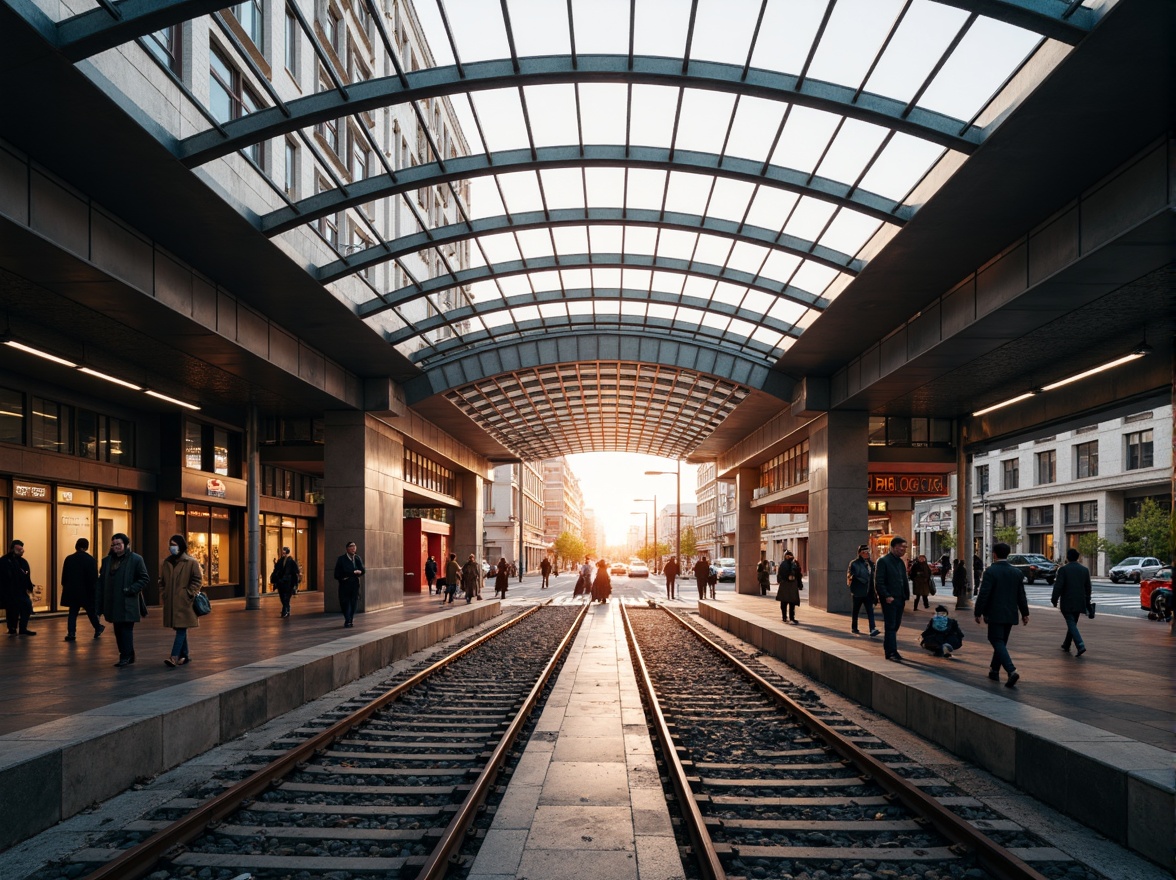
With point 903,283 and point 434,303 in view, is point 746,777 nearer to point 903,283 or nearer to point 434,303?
point 903,283

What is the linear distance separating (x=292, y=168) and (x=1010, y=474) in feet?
204

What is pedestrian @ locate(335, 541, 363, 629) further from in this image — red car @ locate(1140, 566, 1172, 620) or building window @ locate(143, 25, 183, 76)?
red car @ locate(1140, 566, 1172, 620)

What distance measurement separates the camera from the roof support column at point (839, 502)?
22922 mm

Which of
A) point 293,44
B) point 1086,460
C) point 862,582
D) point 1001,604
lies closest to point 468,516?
point 293,44

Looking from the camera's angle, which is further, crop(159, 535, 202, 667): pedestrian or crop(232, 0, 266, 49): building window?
crop(232, 0, 266, 49): building window

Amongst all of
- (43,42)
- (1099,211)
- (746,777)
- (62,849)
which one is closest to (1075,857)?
(746,777)

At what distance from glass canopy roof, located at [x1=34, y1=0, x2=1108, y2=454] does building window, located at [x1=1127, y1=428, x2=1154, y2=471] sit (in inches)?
1668

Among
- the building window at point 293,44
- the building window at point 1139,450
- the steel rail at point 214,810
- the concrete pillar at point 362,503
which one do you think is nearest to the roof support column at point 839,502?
the concrete pillar at point 362,503

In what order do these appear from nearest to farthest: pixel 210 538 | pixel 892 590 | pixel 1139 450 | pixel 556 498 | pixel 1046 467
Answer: pixel 892 590 → pixel 210 538 → pixel 1139 450 → pixel 1046 467 → pixel 556 498

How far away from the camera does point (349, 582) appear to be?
19.0m

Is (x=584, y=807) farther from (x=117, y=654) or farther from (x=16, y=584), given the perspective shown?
(x=16, y=584)

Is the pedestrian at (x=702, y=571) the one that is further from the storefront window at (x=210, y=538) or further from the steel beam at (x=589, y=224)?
the steel beam at (x=589, y=224)

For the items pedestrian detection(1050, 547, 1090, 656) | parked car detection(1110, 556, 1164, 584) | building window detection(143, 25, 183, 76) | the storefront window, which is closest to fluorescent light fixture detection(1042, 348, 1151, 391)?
pedestrian detection(1050, 547, 1090, 656)

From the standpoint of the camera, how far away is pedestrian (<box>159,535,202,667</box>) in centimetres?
1201
